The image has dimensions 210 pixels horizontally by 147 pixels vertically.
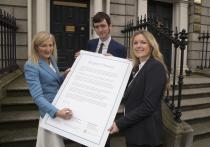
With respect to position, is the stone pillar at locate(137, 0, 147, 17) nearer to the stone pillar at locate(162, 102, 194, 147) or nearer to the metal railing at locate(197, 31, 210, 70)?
the metal railing at locate(197, 31, 210, 70)

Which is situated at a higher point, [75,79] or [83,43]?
[83,43]

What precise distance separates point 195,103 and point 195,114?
367mm

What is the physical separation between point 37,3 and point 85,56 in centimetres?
438

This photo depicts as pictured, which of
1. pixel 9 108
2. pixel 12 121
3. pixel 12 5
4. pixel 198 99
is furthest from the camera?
pixel 12 5

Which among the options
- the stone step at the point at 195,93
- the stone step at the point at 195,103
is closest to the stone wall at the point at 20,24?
the stone step at the point at 195,93

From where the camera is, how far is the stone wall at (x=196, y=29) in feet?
28.8

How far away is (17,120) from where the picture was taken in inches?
161

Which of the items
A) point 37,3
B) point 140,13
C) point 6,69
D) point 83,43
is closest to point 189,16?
point 140,13

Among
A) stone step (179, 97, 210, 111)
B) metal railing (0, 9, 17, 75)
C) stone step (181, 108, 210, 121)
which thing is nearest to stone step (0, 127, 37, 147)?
metal railing (0, 9, 17, 75)

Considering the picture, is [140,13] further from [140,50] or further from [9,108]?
[140,50]

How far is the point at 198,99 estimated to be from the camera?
5891mm

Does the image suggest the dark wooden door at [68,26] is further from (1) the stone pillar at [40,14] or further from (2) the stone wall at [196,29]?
(2) the stone wall at [196,29]

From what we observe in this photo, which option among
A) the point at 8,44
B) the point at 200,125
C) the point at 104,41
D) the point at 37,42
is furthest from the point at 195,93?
the point at 37,42

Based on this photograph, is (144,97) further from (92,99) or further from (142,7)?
(142,7)
